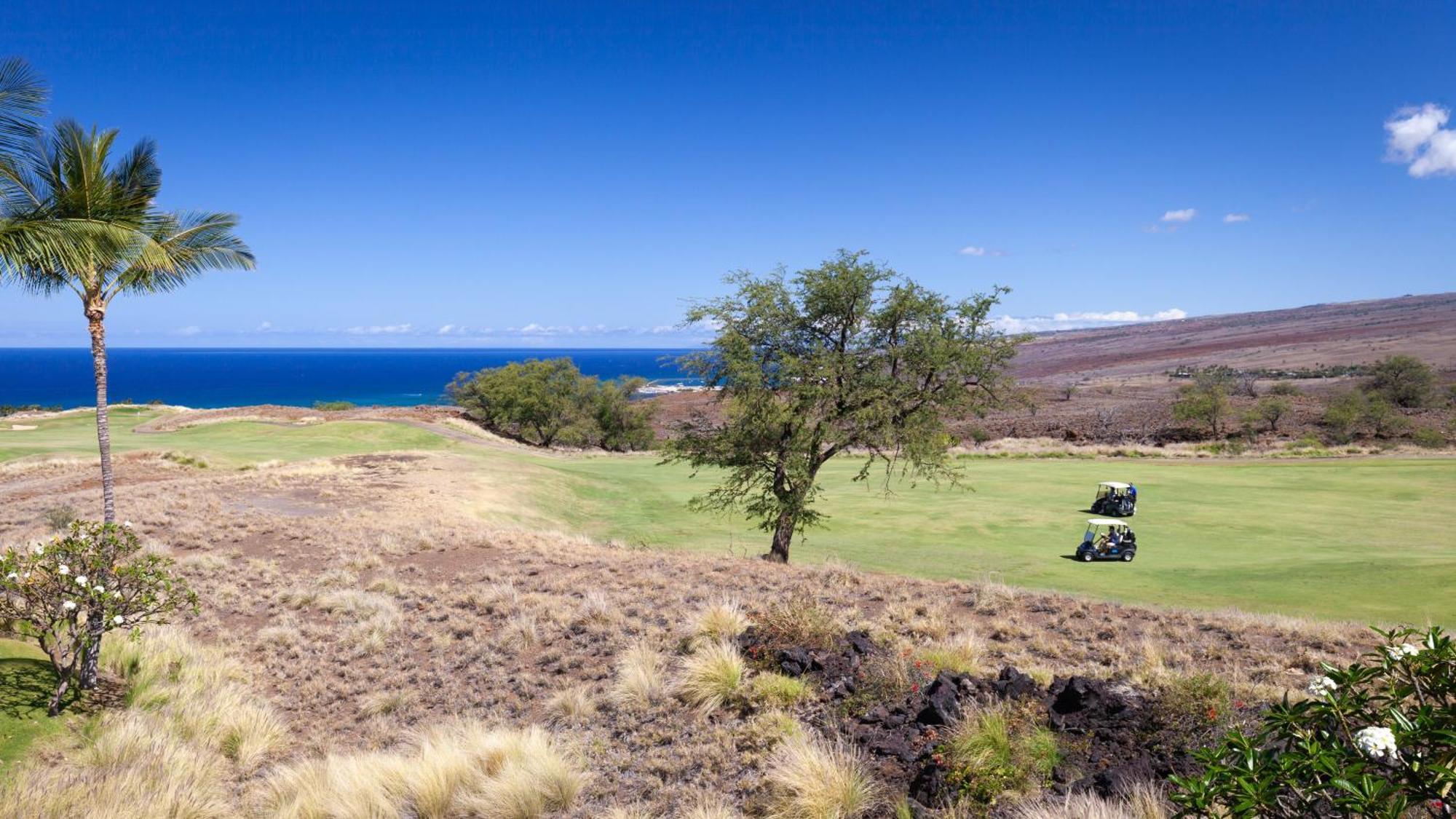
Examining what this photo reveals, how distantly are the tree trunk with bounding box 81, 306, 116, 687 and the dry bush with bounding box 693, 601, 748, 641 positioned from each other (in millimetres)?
7406

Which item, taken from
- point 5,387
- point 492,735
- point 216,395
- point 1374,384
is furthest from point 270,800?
point 5,387

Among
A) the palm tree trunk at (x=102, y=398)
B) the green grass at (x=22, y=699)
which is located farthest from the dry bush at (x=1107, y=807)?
the palm tree trunk at (x=102, y=398)

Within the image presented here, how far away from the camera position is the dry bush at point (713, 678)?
28.1 feet

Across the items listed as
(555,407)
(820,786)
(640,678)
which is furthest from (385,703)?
(555,407)

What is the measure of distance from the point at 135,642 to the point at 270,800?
5.63 meters

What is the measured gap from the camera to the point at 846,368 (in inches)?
674

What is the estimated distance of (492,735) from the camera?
7891 mm

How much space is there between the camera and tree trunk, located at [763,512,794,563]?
18328 millimetres

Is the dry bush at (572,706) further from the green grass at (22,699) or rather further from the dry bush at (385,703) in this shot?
the green grass at (22,699)

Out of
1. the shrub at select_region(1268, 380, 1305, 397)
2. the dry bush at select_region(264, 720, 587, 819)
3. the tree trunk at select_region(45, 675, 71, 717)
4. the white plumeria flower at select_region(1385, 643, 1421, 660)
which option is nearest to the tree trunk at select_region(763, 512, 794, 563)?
the dry bush at select_region(264, 720, 587, 819)

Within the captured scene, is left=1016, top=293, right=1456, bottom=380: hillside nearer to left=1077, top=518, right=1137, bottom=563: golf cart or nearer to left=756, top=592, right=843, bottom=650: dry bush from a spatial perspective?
left=1077, top=518, right=1137, bottom=563: golf cart

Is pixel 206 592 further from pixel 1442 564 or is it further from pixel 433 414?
pixel 433 414

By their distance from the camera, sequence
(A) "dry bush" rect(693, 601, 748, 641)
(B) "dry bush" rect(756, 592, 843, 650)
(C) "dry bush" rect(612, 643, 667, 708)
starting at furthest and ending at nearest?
(A) "dry bush" rect(693, 601, 748, 641)
(B) "dry bush" rect(756, 592, 843, 650)
(C) "dry bush" rect(612, 643, 667, 708)

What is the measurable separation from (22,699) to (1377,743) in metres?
12.6
